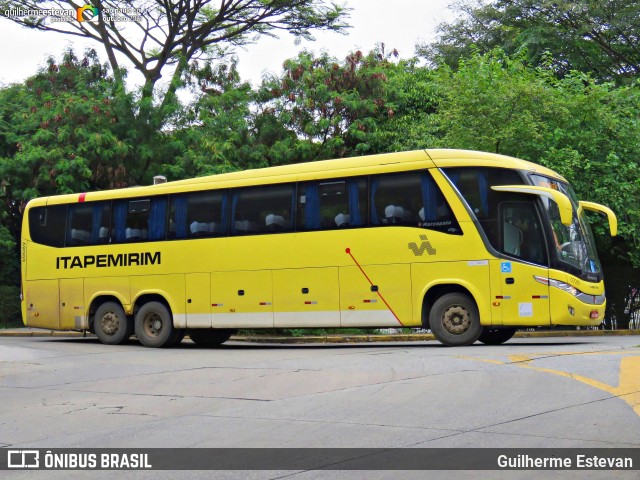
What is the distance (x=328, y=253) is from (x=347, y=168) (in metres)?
1.76

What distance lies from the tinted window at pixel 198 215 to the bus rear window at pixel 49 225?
3.44 m

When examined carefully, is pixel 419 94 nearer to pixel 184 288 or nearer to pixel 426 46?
pixel 426 46

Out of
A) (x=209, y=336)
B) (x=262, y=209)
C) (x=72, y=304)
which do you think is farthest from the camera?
(x=72, y=304)

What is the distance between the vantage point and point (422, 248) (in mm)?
18109

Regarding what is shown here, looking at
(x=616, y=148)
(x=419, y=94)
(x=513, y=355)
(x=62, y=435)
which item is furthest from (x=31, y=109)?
(x=62, y=435)

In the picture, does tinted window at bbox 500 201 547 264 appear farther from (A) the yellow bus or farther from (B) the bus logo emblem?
(B) the bus logo emblem

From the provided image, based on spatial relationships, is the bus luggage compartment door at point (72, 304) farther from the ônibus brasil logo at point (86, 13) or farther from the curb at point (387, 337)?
the ônibus brasil logo at point (86, 13)

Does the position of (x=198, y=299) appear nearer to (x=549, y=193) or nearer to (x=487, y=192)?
(x=487, y=192)

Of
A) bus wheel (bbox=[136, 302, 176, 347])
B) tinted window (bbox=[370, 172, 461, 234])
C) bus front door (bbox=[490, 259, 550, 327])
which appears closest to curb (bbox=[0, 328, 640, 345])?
bus wheel (bbox=[136, 302, 176, 347])

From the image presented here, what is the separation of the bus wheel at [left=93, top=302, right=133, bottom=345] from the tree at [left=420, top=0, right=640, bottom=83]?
1777 centimetres

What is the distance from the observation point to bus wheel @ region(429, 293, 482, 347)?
17.8m

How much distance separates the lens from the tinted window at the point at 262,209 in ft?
64.6

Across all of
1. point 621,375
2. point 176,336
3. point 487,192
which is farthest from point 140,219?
point 621,375

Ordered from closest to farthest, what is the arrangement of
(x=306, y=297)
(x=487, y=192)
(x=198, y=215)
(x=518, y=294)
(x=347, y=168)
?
(x=518, y=294)
(x=487, y=192)
(x=347, y=168)
(x=306, y=297)
(x=198, y=215)
